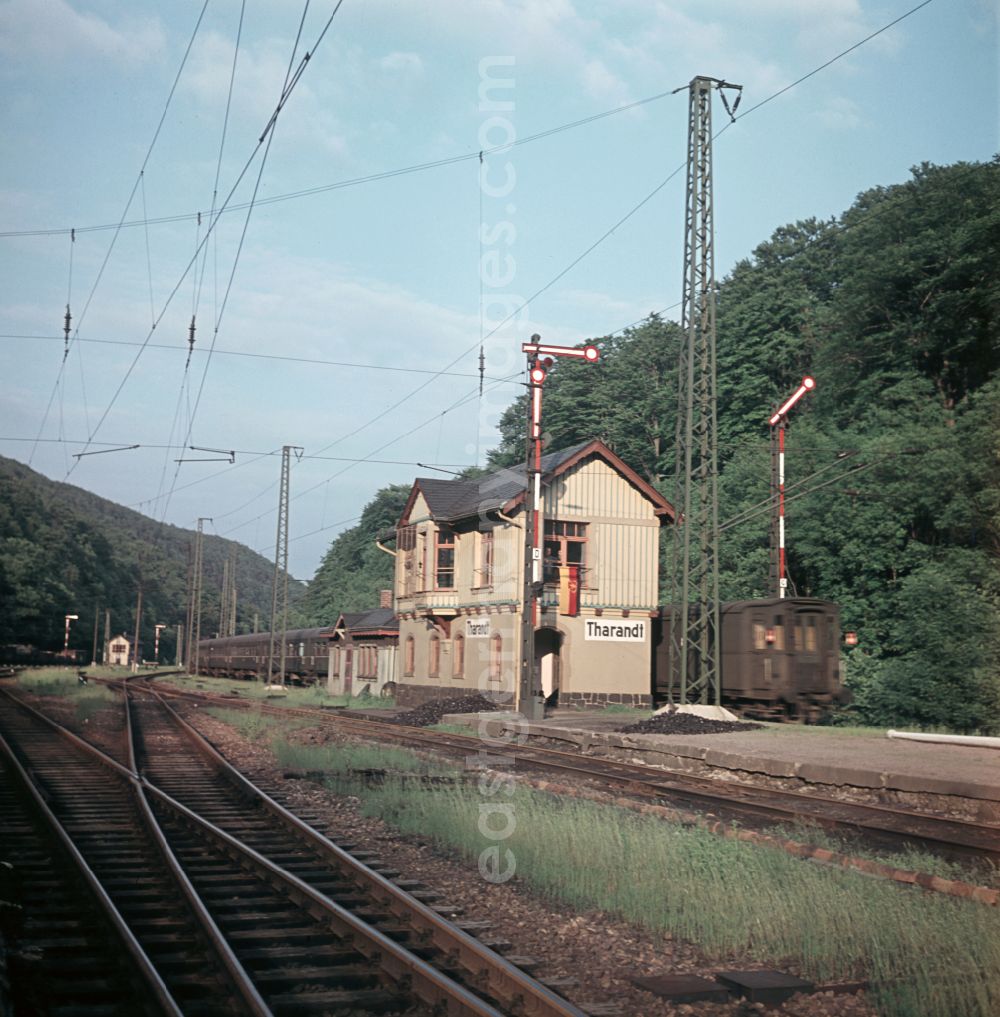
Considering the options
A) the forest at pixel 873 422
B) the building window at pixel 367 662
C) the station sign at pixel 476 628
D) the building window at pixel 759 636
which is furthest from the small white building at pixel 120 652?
the building window at pixel 759 636

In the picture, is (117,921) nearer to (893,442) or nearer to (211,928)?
(211,928)

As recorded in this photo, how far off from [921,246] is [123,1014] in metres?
42.6

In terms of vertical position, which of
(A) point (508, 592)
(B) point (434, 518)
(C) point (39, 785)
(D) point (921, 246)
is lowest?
(C) point (39, 785)

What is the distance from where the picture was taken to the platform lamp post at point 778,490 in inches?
1150

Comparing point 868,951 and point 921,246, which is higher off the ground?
point 921,246

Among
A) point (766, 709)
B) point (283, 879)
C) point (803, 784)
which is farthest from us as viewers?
point (766, 709)

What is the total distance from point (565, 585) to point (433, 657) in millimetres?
7026

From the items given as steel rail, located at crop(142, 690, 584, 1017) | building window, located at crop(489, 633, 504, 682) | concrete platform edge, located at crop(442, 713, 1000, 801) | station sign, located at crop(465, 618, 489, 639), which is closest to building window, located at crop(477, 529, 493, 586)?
station sign, located at crop(465, 618, 489, 639)

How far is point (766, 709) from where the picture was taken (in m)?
28.6

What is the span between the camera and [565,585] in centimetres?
3181

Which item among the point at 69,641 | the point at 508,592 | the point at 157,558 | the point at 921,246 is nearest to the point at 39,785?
the point at 508,592

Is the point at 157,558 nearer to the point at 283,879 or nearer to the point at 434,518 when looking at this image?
the point at 434,518

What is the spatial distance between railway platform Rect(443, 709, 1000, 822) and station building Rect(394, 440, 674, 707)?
641 centimetres

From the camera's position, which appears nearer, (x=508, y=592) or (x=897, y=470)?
(x=508, y=592)
